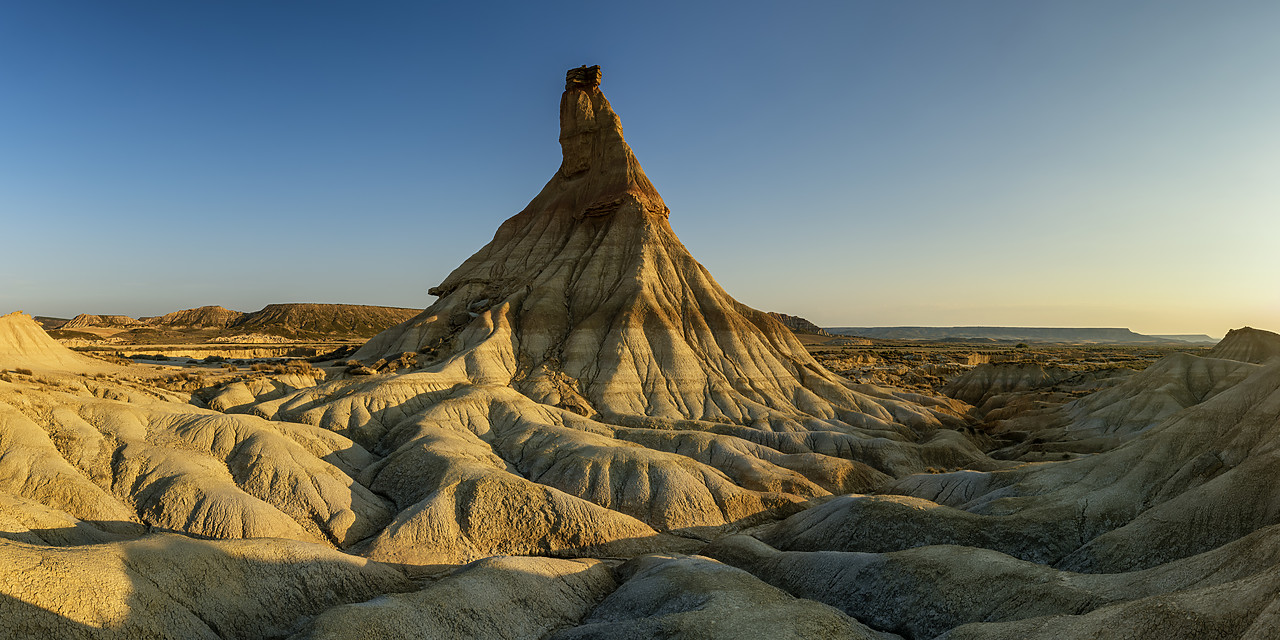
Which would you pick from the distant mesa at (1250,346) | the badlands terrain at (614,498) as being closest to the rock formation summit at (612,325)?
the badlands terrain at (614,498)

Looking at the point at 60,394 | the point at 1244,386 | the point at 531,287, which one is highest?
the point at 531,287

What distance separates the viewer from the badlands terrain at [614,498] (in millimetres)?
17125

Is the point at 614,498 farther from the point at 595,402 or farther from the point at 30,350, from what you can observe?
the point at 30,350

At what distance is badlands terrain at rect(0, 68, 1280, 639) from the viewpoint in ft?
56.2

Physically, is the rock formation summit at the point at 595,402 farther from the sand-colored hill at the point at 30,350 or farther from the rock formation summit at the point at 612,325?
the sand-colored hill at the point at 30,350

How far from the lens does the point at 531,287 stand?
71.3 metres

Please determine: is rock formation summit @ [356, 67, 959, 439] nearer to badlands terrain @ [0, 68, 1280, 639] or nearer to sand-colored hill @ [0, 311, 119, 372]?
badlands terrain @ [0, 68, 1280, 639]

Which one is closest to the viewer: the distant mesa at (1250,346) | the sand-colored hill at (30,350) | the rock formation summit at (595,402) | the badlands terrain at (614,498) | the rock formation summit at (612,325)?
the badlands terrain at (614,498)

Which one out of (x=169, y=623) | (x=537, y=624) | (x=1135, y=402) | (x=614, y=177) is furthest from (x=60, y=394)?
(x=1135, y=402)

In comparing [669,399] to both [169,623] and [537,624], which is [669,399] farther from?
[169,623]

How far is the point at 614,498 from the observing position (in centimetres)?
3475

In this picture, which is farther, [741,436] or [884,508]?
[741,436]

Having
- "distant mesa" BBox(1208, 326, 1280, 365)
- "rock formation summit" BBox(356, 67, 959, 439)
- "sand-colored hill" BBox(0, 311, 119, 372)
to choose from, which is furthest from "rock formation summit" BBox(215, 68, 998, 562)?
"distant mesa" BBox(1208, 326, 1280, 365)

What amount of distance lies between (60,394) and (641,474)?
107ft
